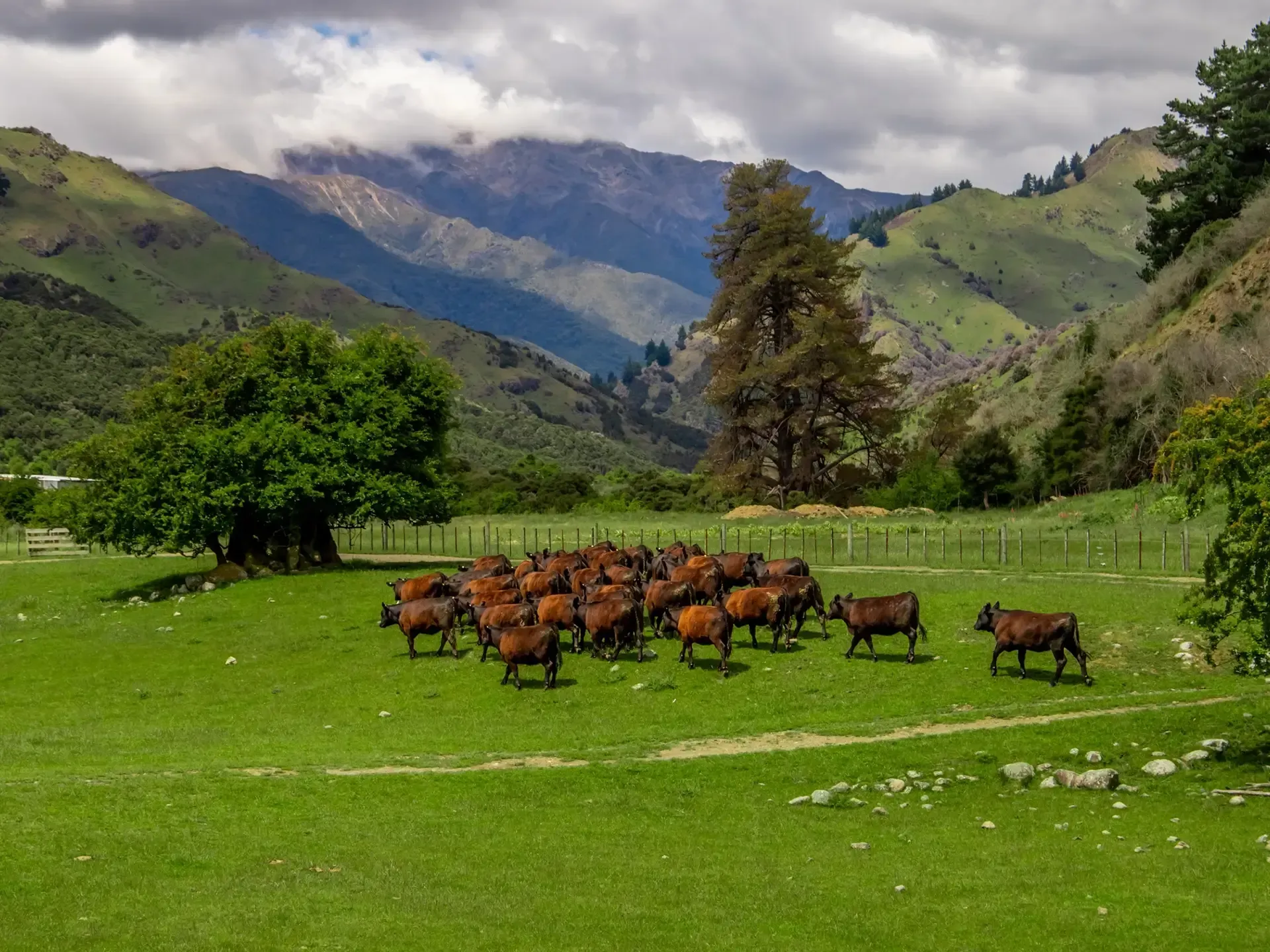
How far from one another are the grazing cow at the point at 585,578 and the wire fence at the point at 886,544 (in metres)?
7.66

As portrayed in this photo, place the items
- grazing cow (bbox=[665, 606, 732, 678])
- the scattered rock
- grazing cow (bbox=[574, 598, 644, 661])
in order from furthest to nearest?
grazing cow (bbox=[574, 598, 644, 661]) < grazing cow (bbox=[665, 606, 732, 678]) < the scattered rock

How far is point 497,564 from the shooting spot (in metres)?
46.3

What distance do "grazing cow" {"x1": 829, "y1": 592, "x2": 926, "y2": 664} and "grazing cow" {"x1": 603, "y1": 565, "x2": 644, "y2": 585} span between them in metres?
9.10

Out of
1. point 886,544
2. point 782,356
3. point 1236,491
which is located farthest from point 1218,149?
point 1236,491

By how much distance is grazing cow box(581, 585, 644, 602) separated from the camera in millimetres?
35219

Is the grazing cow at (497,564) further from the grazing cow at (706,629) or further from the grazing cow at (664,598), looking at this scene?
the grazing cow at (706,629)

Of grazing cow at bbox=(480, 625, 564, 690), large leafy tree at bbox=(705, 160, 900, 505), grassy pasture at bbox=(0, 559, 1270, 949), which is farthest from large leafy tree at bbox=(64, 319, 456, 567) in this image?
large leafy tree at bbox=(705, 160, 900, 505)

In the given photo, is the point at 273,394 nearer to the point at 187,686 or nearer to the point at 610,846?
the point at 187,686

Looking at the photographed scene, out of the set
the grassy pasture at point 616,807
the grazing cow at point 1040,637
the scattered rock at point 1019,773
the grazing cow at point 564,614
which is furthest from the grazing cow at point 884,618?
the scattered rock at point 1019,773

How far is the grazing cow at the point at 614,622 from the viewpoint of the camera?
34.1 m

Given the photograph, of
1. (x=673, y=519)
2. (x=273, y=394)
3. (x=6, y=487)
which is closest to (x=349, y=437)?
(x=273, y=394)

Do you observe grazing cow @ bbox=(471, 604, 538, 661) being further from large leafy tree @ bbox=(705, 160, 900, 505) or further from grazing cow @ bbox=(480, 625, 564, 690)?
large leafy tree @ bbox=(705, 160, 900, 505)

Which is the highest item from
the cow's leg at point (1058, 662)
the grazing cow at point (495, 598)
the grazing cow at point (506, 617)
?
the grazing cow at point (495, 598)

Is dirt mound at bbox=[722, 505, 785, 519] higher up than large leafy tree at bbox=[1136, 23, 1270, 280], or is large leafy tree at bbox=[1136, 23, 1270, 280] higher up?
large leafy tree at bbox=[1136, 23, 1270, 280]
